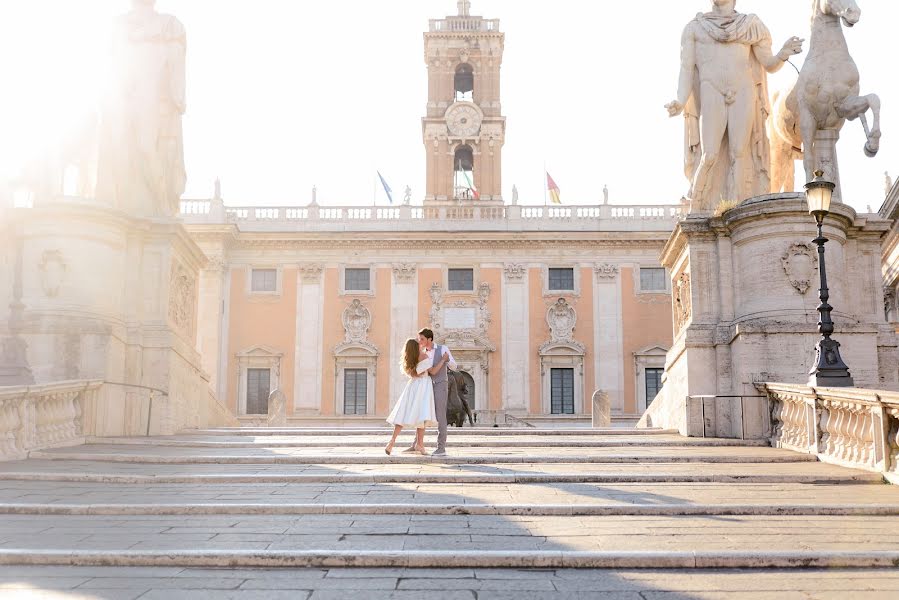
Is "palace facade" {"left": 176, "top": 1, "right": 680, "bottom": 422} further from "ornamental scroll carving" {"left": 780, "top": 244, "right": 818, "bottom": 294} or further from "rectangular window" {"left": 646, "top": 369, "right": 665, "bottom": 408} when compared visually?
"ornamental scroll carving" {"left": 780, "top": 244, "right": 818, "bottom": 294}

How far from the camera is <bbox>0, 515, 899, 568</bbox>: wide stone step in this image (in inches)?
190

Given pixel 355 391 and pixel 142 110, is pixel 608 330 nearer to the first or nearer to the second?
pixel 355 391

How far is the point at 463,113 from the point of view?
45.9m

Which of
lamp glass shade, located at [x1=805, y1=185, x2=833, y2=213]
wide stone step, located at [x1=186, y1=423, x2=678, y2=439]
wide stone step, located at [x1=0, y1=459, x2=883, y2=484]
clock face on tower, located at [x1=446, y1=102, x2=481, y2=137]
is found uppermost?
clock face on tower, located at [x1=446, y1=102, x2=481, y2=137]

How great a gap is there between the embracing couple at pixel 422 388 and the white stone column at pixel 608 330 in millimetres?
28524

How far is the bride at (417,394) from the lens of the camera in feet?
31.8

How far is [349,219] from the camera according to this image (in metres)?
39.3

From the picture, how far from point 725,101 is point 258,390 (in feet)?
92.1

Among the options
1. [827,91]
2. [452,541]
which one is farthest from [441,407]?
[827,91]

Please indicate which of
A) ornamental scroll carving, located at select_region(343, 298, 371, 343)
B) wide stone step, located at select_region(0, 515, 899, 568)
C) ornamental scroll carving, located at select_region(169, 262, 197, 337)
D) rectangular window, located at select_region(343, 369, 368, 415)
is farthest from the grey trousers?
ornamental scroll carving, located at select_region(343, 298, 371, 343)

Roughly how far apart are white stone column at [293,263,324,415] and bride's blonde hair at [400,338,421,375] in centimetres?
2809

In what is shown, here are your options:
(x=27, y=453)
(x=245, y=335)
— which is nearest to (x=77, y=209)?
(x=27, y=453)

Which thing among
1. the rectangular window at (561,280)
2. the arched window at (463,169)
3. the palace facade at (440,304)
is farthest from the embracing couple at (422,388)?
the arched window at (463,169)

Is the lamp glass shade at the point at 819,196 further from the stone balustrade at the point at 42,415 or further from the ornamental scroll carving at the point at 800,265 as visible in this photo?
the stone balustrade at the point at 42,415
